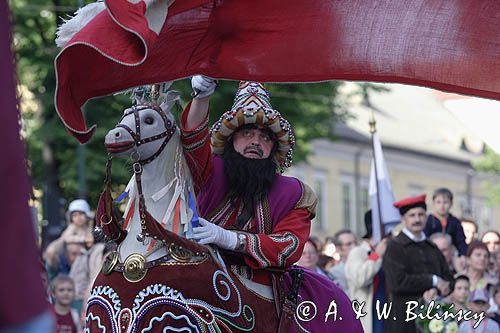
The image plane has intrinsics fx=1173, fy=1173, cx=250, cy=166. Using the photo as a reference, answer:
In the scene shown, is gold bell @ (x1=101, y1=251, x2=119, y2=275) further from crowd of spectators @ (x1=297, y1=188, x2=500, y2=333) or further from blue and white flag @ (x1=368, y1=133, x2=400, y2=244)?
blue and white flag @ (x1=368, y1=133, x2=400, y2=244)

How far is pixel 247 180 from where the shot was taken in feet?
21.5

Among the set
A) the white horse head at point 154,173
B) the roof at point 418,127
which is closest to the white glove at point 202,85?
the white horse head at point 154,173

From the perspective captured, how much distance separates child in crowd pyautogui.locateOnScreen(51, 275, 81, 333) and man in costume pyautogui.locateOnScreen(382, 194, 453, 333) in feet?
A: 9.47

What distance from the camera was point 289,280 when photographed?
6793mm

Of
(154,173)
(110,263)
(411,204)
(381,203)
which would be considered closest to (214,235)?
(154,173)

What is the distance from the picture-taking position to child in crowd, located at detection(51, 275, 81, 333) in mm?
10789

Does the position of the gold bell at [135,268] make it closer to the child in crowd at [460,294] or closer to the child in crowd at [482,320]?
the child in crowd at [482,320]

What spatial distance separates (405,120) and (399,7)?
5087cm

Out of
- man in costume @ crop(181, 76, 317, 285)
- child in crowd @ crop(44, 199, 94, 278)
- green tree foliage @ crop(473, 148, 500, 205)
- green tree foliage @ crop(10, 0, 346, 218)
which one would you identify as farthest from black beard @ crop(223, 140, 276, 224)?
green tree foliage @ crop(473, 148, 500, 205)

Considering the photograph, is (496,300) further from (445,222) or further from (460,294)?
(445,222)

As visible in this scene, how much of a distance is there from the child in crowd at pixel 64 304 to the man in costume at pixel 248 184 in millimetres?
4366

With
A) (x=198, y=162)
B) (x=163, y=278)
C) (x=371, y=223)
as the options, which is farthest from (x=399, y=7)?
(x=371, y=223)

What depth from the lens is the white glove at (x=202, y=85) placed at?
6.14 metres

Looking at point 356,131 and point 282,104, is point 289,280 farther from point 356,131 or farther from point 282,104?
point 356,131
